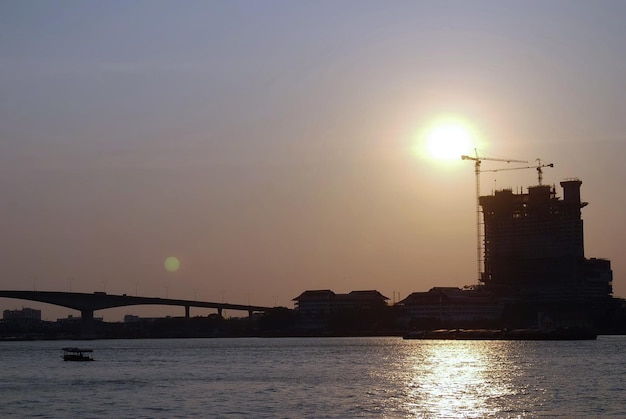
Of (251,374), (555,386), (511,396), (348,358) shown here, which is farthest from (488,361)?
(511,396)

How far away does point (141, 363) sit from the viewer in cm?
12675

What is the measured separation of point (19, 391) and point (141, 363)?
140 feet

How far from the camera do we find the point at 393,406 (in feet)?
218

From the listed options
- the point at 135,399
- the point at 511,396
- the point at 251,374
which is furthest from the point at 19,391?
the point at 511,396

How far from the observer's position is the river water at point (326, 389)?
2549 inches

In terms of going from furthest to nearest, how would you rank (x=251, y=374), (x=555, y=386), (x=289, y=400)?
(x=251, y=374) < (x=555, y=386) < (x=289, y=400)

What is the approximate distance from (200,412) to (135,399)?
1073 cm

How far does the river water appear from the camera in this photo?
64750 millimetres

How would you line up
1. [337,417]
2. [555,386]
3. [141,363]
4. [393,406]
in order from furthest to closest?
[141,363] → [555,386] → [393,406] → [337,417]

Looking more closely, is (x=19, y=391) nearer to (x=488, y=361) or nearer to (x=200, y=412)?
(x=200, y=412)

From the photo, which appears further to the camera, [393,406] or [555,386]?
[555,386]

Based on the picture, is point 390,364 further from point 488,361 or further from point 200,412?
point 200,412

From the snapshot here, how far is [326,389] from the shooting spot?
3137 inches

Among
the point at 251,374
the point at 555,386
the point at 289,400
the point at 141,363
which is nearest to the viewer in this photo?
the point at 289,400
